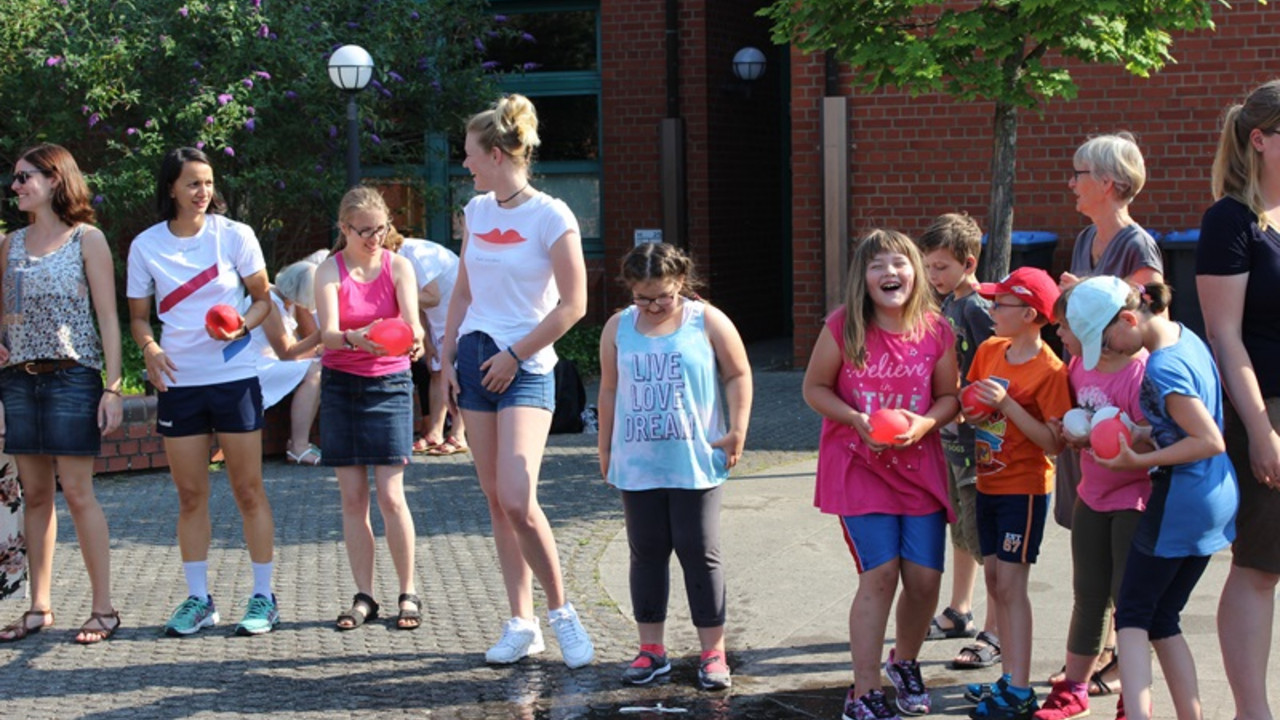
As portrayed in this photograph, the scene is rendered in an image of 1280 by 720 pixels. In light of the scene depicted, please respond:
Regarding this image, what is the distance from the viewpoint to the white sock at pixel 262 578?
21.6ft

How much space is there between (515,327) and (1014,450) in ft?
6.07

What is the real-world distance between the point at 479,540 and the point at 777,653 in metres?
2.48

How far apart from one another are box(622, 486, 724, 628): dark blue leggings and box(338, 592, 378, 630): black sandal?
139cm

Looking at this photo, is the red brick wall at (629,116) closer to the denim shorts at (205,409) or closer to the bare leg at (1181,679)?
the denim shorts at (205,409)

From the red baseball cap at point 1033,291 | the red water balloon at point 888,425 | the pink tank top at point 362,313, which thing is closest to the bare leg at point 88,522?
the pink tank top at point 362,313

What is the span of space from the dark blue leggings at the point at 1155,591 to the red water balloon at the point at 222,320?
3.55m

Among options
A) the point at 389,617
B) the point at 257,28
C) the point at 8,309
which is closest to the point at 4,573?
the point at 8,309

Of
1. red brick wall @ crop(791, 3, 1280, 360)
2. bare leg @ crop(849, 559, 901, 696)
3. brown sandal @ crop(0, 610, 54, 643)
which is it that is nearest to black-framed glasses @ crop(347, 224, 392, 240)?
brown sandal @ crop(0, 610, 54, 643)

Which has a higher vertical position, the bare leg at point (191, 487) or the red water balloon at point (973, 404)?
the red water balloon at point (973, 404)

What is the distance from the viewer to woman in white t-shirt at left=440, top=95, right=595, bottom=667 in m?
5.82

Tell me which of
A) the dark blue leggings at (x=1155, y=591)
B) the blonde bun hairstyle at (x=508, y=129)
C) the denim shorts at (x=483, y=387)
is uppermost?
the blonde bun hairstyle at (x=508, y=129)

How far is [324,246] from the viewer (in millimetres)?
17328

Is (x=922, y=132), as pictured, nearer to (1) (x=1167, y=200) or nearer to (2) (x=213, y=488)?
(1) (x=1167, y=200)

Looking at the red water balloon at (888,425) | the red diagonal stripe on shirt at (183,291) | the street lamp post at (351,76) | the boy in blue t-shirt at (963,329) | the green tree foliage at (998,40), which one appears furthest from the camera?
the street lamp post at (351,76)
